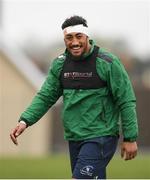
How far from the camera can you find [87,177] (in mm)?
8469

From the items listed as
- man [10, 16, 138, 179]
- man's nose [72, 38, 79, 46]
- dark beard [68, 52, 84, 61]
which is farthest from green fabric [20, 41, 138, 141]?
man's nose [72, 38, 79, 46]

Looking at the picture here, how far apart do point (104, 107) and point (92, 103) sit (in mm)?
121

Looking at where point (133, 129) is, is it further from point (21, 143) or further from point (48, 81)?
point (21, 143)

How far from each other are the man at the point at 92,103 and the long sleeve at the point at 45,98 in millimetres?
136

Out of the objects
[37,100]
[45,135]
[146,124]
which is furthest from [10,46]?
[37,100]

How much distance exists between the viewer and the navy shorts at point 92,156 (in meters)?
8.46

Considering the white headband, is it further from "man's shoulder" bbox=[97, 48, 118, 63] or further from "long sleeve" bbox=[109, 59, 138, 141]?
"long sleeve" bbox=[109, 59, 138, 141]

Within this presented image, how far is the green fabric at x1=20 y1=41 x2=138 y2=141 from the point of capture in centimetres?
852

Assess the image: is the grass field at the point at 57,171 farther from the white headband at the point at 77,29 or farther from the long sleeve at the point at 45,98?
the white headband at the point at 77,29

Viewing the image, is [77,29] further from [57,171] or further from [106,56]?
[57,171]

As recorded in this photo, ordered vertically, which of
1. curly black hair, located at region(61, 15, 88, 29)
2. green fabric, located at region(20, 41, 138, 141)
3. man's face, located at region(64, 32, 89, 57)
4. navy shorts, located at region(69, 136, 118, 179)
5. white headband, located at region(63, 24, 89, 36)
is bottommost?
navy shorts, located at region(69, 136, 118, 179)

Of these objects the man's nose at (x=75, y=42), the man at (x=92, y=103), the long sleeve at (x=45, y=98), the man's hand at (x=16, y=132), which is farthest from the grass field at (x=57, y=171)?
the man's nose at (x=75, y=42)

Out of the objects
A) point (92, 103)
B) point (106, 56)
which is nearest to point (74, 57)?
point (106, 56)

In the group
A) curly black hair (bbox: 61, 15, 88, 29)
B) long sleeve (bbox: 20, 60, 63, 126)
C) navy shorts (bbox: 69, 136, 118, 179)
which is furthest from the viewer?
long sleeve (bbox: 20, 60, 63, 126)
